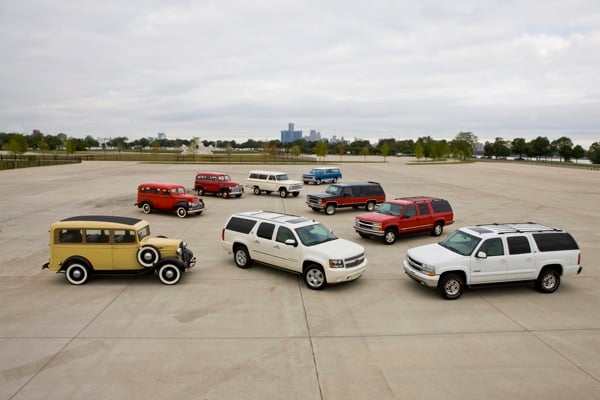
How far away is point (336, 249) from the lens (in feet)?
35.8

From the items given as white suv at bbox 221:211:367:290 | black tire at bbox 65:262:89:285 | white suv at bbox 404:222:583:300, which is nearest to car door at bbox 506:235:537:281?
white suv at bbox 404:222:583:300

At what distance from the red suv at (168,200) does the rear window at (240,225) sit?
8.99m

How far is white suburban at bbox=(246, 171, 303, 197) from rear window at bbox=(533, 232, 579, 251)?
20517 millimetres

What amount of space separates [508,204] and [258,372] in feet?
85.4

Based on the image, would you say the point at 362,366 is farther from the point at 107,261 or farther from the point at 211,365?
the point at 107,261

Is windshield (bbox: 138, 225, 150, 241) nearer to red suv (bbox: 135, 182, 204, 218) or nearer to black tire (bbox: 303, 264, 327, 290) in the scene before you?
black tire (bbox: 303, 264, 327, 290)

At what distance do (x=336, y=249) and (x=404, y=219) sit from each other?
20.0ft

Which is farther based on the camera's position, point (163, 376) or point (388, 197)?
point (388, 197)

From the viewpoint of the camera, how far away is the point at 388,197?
97.7ft

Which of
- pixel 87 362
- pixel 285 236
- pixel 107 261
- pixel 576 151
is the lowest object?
pixel 87 362

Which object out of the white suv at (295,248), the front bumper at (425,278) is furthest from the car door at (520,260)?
the white suv at (295,248)

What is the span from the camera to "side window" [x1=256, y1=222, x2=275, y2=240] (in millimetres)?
11750

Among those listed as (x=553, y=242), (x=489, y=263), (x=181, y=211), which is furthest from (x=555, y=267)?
(x=181, y=211)

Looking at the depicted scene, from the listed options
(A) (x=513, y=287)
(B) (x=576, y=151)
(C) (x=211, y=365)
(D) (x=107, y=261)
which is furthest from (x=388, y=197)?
(B) (x=576, y=151)
